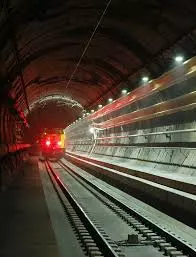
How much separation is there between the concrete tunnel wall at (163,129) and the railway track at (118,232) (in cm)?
210

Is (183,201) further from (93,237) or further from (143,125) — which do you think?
(143,125)

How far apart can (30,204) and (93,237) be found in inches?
161

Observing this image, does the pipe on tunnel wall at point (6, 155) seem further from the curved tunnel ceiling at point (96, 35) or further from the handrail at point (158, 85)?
the handrail at point (158, 85)

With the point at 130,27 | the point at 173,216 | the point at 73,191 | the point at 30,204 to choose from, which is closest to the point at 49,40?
the point at 130,27

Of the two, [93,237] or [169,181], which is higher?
[169,181]

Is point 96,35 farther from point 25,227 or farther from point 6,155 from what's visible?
point 25,227

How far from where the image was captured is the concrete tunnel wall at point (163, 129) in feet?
48.2

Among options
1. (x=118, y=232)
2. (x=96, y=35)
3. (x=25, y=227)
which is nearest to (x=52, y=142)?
(x=96, y=35)

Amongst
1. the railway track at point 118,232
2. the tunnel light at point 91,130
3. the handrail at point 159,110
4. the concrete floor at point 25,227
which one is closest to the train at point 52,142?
the tunnel light at point 91,130

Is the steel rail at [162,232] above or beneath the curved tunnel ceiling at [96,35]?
beneath

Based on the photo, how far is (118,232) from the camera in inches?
444

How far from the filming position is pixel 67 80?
1469 inches

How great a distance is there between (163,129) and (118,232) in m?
6.99

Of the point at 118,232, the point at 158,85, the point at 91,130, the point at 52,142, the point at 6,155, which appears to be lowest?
the point at 118,232
